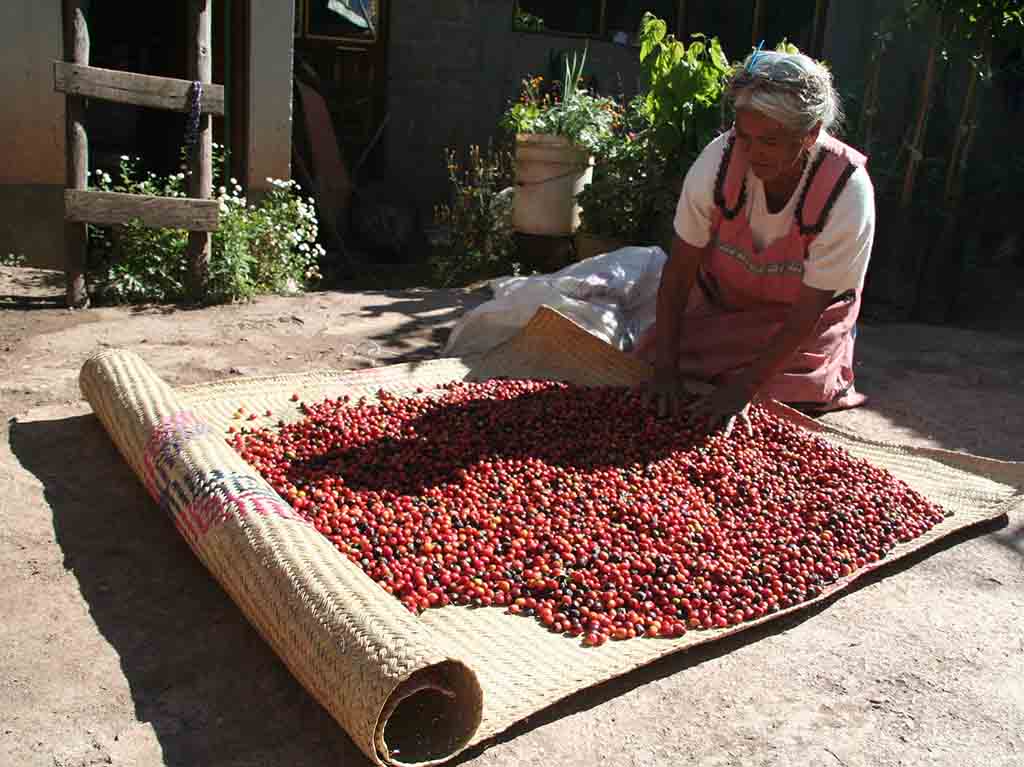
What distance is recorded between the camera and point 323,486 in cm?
278

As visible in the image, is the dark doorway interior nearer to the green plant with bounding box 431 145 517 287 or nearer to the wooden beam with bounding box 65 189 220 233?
the green plant with bounding box 431 145 517 287

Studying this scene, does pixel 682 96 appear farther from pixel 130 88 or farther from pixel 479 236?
pixel 130 88

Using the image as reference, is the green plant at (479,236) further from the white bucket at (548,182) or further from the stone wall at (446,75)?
the stone wall at (446,75)

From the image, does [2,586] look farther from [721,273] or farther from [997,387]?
[997,387]

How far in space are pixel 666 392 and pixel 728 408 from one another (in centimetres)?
25

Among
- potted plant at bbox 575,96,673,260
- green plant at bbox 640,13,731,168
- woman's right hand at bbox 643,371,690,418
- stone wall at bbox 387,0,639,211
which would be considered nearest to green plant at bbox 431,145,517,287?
potted plant at bbox 575,96,673,260

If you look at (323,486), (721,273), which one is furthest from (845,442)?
(323,486)

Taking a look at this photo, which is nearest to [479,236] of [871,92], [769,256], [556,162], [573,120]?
[556,162]

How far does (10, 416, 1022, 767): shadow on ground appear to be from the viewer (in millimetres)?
1907

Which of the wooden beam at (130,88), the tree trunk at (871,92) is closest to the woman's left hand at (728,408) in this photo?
the wooden beam at (130,88)

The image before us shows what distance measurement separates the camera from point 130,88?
4.94 metres

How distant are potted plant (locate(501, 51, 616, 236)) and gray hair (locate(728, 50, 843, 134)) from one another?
10.9 feet

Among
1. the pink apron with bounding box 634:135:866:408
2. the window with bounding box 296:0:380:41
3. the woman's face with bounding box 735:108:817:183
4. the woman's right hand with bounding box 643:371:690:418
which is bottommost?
the woman's right hand with bounding box 643:371:690:418

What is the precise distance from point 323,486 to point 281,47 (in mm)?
4309
